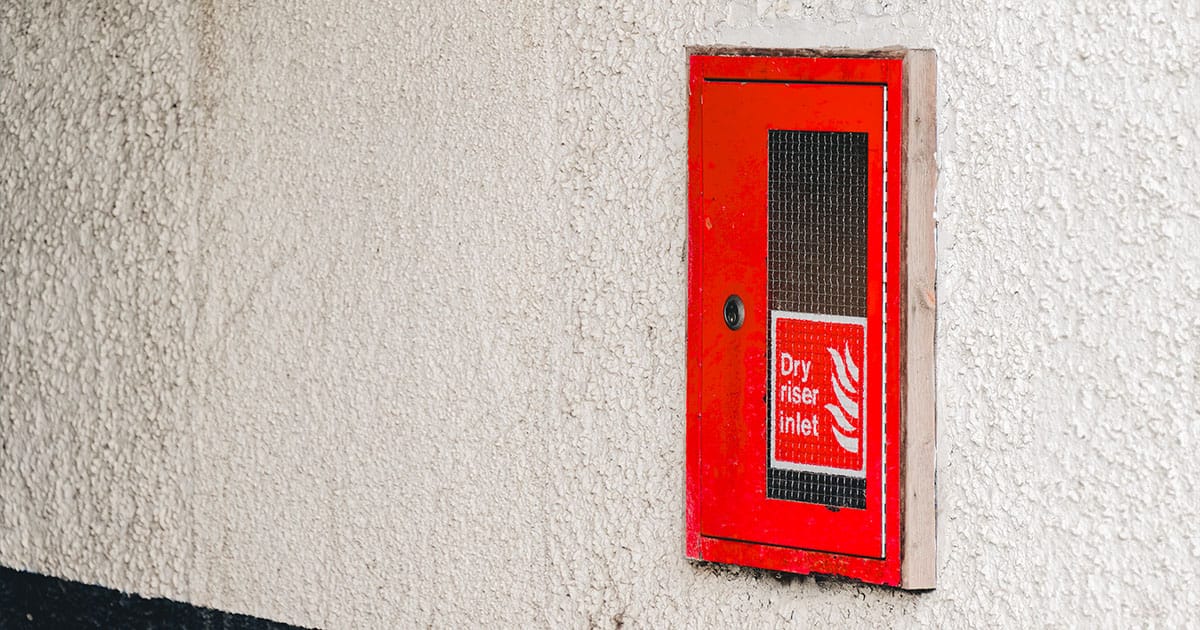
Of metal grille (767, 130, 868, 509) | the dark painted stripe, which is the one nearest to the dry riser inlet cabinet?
metal grille (767, 130, 868, 509)

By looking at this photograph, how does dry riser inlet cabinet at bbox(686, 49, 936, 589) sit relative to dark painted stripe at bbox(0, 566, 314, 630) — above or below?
above

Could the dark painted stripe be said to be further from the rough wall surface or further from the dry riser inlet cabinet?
the dry riser inlet cabinet

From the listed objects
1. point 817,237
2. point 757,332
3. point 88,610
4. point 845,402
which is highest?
point 817,237

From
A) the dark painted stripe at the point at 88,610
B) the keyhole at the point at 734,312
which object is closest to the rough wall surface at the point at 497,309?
the dark painted stripe at the point at 88,610

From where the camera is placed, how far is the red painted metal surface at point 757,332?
1.83m

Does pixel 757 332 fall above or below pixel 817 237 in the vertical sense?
below

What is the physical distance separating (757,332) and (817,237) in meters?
0.18

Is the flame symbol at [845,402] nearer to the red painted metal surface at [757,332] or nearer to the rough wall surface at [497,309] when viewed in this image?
the red painted metal surface at [757,332]

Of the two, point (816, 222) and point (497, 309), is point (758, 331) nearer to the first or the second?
point (816, 222)

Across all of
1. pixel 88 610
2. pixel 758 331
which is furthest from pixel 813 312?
pixel 88 610

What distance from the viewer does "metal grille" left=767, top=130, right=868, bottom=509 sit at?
6.07 ft

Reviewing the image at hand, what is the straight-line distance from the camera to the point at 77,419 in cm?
286

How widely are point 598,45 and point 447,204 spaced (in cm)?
42

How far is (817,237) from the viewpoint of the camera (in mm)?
1885
